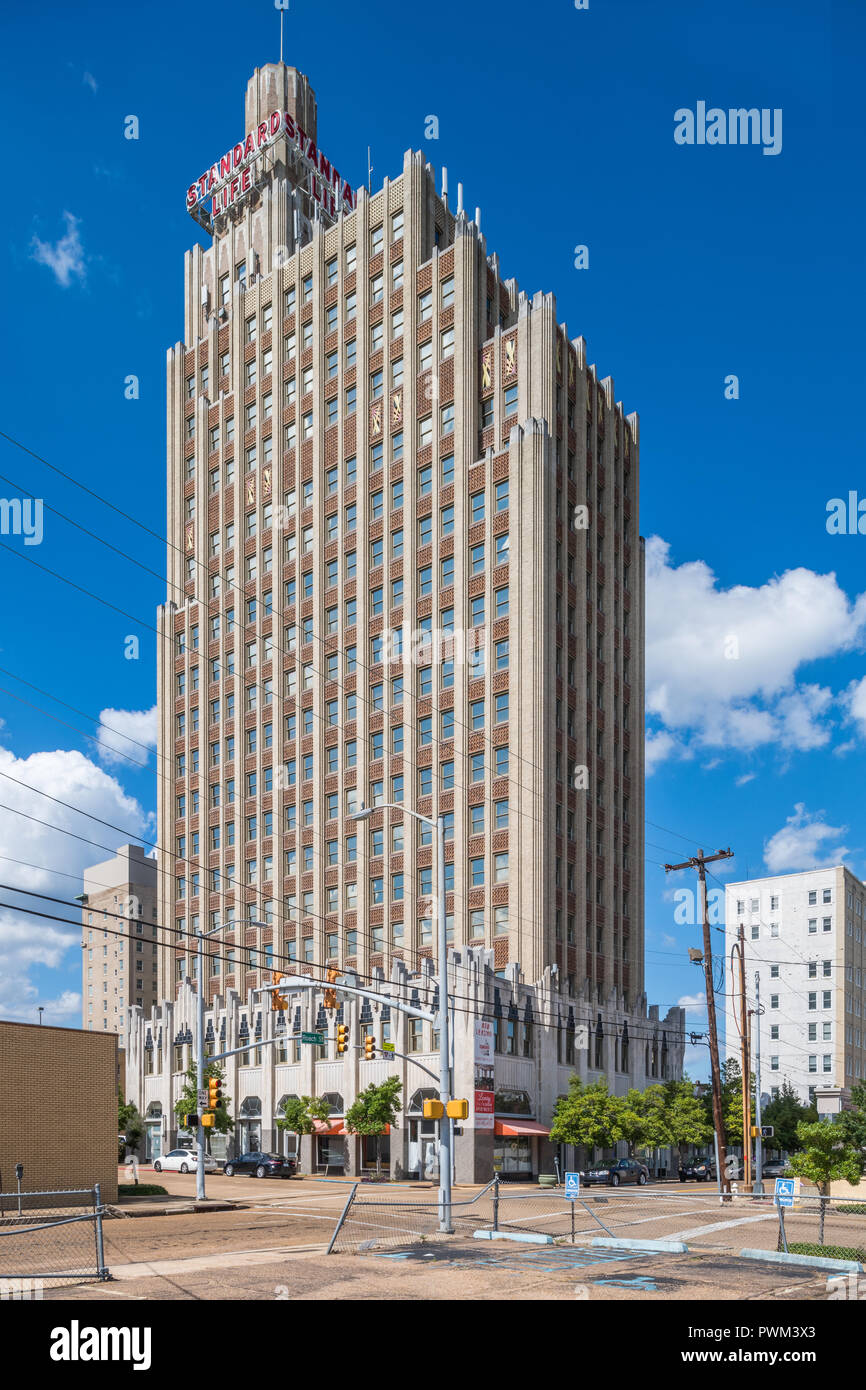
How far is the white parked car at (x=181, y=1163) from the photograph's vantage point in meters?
66.4

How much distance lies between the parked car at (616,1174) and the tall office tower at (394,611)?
38.5ft

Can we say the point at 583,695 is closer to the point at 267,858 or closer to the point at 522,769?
the point at 522,769

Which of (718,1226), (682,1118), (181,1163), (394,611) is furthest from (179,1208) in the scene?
(394,611)

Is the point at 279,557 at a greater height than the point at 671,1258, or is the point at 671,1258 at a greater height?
the point at 279,557

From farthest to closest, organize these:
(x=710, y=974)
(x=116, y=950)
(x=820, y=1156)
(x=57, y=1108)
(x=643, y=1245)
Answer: (x=116, y=950) → (x=710, y=974) → (x=57, y=1108) → (x=820, y=1156) → (x=643, y=1245)

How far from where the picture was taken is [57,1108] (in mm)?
42969

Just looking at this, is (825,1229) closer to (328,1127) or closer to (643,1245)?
(643,1245)

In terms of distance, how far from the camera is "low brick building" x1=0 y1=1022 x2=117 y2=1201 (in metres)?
41.5

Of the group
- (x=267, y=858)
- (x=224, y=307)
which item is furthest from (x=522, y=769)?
(x=224, y=307)

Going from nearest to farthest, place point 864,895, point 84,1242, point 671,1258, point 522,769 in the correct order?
1. point 671,1258
2. point 84,1242
3. point 522,769
4. point 864,895

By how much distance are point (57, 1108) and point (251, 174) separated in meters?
77.5

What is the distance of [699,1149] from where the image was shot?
3438 inches

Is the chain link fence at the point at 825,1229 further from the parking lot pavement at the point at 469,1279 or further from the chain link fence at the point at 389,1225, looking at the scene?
the chain link fence at the point at 389,1225
